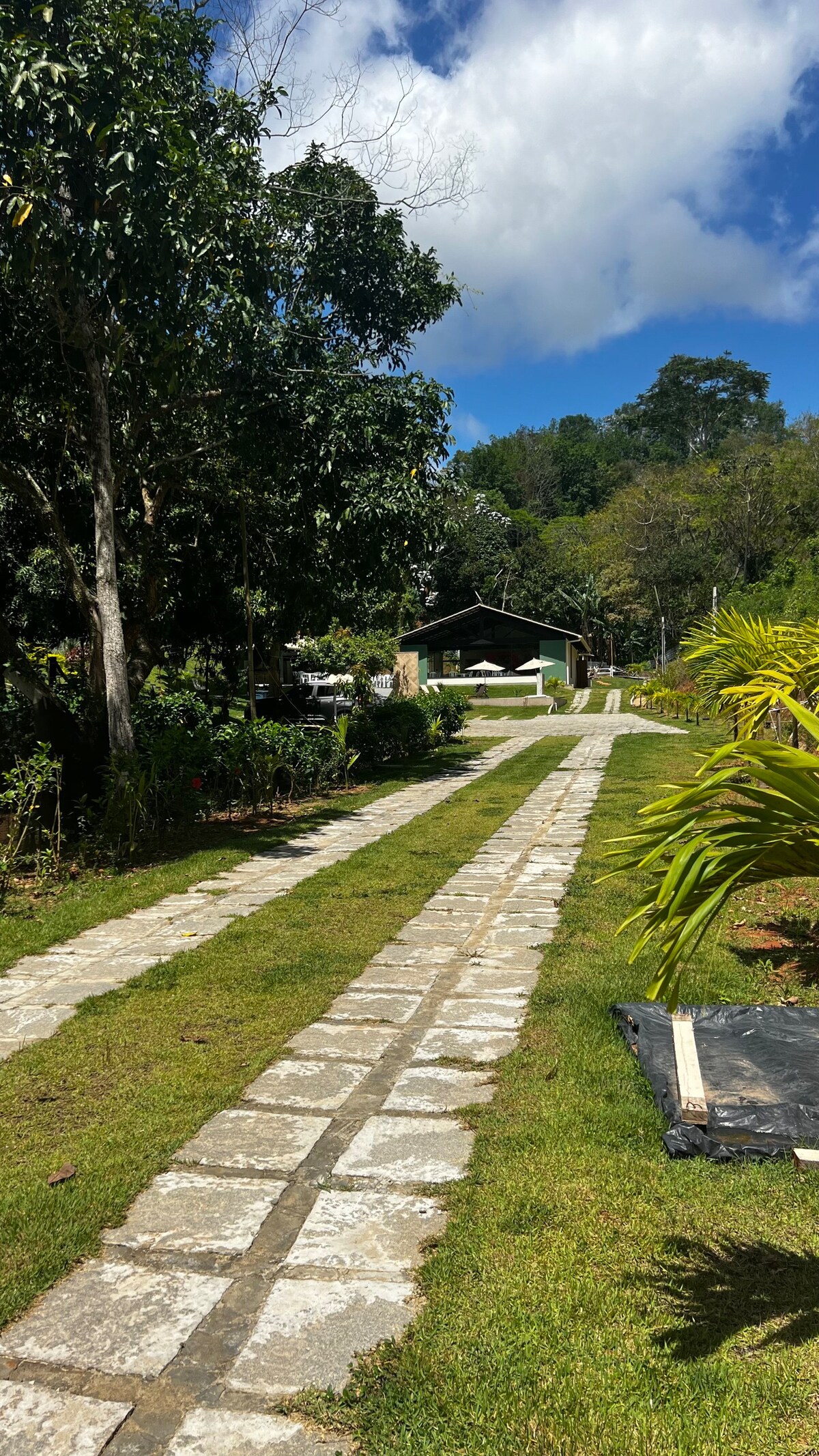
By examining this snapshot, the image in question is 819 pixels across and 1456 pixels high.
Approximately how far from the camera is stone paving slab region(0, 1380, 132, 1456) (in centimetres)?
191

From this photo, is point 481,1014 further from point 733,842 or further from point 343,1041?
point 733,842

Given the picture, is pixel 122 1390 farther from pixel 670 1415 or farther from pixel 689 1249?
pixel 689 1249

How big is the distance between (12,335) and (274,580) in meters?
4.96

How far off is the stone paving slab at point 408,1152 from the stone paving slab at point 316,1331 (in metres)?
0.53

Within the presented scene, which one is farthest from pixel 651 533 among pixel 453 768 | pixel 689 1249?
pixel 689 1249

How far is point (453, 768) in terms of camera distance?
51.4 ft

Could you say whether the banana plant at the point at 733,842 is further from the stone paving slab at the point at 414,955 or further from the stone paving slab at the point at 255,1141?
the stone paving slab at the point at 414,955

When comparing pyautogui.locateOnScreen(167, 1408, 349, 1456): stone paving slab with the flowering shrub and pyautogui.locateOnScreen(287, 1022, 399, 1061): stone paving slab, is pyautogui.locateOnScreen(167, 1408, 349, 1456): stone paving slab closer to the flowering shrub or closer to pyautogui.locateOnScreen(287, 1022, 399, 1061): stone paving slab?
pyautogui.locateOnScreen(287, 1022, 399, 1061): stone paving slab

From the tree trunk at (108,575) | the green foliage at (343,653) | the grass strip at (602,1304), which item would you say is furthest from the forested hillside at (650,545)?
the grass strip at (602,1304)

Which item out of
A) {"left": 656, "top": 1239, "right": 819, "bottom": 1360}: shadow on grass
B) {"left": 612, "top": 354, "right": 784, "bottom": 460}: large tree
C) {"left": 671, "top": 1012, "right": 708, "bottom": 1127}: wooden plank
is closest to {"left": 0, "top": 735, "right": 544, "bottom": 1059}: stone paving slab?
{"left": 671, "top": 1012, "right": 708, "bottom": 1127}: wooden plank

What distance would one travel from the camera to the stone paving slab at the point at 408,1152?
295cm

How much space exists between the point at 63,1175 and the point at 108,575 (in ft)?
20.4

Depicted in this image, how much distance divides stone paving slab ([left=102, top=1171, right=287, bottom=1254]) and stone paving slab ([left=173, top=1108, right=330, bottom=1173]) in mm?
101

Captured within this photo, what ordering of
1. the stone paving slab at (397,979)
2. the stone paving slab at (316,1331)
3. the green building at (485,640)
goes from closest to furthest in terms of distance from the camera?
the stone paving slab at (316,1331) < the stone paving slab at (397,979) < the green building at (485,640)
